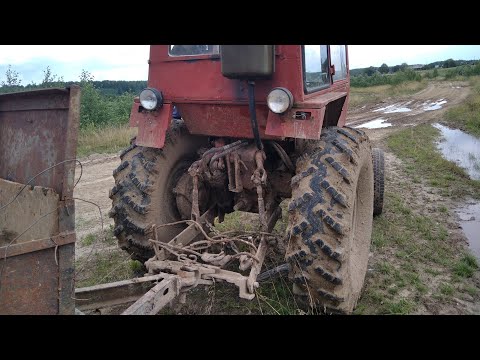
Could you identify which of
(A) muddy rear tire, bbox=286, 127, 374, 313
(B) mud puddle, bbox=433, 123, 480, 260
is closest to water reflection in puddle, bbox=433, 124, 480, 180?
(B) mud puddle, bbox=433, 123, 480, 260

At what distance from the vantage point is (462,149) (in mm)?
10000

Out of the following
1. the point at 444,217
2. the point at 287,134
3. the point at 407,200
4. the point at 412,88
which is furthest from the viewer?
the point at 412,88

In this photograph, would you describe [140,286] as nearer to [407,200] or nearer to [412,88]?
[407,200]

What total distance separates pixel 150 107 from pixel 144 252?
3.98 feet

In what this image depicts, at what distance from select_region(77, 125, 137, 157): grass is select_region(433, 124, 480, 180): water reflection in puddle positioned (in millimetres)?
7843

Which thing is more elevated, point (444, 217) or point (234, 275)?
point (444, 217)

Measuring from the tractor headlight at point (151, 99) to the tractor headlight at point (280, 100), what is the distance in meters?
0.96

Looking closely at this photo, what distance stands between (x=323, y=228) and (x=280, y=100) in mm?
934

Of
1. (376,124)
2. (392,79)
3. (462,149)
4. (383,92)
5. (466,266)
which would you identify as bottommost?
(466,266)

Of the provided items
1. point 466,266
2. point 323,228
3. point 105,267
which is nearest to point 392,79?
point 466,266

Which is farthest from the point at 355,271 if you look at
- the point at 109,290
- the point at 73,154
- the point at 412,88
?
the point at 412,88

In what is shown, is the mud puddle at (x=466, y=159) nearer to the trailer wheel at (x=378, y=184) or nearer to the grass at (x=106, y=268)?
the trailer wheel at (x=378, y=184)

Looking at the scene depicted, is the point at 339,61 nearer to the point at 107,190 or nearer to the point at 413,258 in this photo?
the point at 413,258

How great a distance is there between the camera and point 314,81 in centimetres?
356
